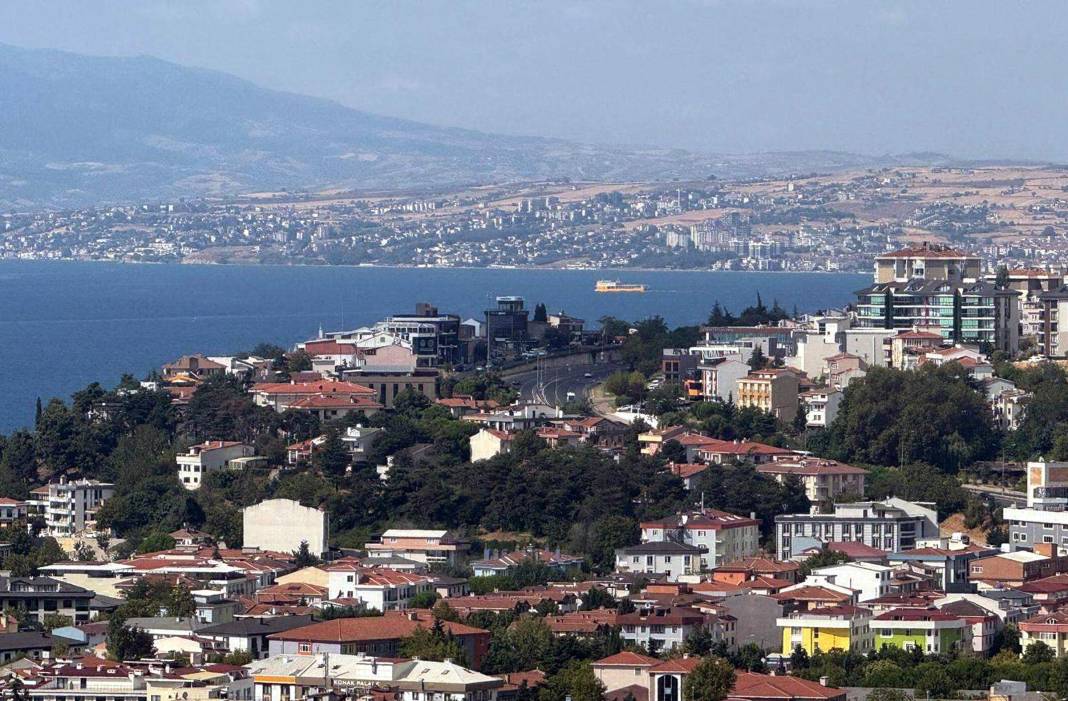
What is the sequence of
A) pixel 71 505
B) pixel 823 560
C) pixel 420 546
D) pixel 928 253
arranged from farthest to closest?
pixel 928 253 → pixel 71 505 → pixel 420 546 → pixel 823 560

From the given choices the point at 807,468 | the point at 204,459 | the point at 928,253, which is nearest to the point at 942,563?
the point at 807,468

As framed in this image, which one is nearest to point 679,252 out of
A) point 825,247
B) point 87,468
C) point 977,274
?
point 825,247

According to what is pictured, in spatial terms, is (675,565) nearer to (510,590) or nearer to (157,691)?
(510,590)

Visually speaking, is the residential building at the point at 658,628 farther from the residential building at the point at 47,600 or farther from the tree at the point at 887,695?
the residential building at the point at 47,600

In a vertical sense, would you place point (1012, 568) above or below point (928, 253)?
below

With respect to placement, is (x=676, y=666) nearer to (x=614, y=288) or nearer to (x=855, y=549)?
(x=855, y=549)

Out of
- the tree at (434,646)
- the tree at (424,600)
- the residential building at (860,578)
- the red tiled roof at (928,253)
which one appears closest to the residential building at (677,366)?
the red tiled roof at (928,253)
